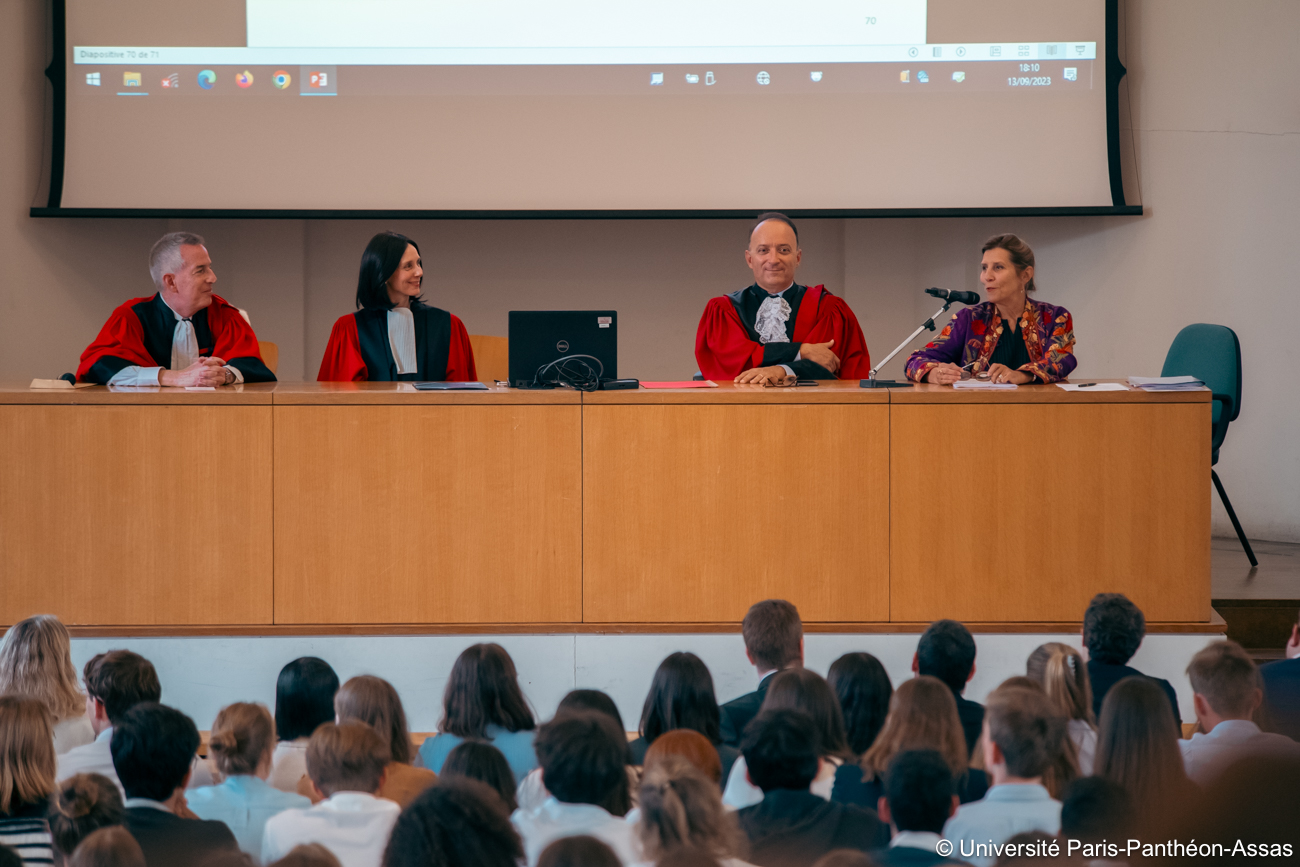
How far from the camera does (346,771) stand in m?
2.17

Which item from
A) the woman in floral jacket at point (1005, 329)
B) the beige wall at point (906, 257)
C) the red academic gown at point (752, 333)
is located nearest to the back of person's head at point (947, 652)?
the woman in floral jacket at point (1005, 329)

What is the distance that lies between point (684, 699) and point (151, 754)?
3.60 feet

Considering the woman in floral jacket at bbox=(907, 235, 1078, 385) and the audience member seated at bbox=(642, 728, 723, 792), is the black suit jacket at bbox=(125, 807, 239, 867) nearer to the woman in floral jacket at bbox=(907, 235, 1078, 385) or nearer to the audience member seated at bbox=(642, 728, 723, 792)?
the audience member seated at bbox=(642, 728, 723, 792)

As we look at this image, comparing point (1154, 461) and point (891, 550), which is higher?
point (1154, 461)

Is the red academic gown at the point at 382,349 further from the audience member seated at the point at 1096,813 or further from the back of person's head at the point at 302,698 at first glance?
the audience member seated at the point at 1096,813

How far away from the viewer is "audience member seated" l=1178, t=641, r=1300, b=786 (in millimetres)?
2375

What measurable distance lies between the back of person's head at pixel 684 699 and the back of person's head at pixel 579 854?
104 cm

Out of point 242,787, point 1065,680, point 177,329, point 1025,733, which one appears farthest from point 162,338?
point 1025,733

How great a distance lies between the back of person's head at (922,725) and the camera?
2.31 metres

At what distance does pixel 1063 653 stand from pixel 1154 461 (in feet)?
4.89

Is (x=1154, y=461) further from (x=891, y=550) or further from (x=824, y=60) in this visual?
(x=824, y=60)

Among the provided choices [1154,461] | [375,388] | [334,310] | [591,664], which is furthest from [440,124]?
[1154,461]

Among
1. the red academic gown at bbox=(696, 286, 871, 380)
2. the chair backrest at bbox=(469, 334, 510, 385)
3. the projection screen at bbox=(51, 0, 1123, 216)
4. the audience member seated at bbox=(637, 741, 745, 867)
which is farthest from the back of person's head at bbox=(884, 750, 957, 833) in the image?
the projection screen at bbox=(51, 0, 1123, 216)

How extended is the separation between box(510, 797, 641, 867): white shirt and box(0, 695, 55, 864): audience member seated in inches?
34.4
